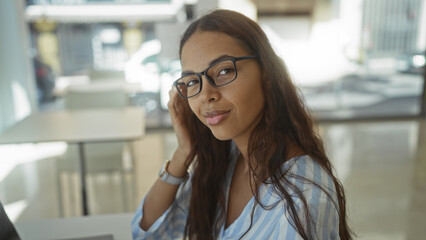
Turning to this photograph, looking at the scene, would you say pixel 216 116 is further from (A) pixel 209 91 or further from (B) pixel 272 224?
(B) pixel 272 224

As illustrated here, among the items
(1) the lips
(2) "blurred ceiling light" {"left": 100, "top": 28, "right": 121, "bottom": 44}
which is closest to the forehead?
(1) the lips

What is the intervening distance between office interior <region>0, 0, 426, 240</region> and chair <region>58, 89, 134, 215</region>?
24.6 inches

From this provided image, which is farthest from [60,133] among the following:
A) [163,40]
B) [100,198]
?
[163,40]

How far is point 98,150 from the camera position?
2721 millimetres

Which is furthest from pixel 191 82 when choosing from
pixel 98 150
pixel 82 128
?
pixel 98 150

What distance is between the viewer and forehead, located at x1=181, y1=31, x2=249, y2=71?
87 centimetres

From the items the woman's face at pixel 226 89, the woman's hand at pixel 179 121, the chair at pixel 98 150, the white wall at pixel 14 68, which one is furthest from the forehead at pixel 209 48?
the white wall at pixel 14 68

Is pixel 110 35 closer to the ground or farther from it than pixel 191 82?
farther from it

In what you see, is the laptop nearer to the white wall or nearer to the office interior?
the office interior

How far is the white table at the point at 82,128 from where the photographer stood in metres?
2.01

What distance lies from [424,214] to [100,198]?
2339 mm

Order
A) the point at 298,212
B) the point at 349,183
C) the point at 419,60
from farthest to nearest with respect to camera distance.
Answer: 1. the point at 419,60
2. the point at 349,183
3. the point at 298,212

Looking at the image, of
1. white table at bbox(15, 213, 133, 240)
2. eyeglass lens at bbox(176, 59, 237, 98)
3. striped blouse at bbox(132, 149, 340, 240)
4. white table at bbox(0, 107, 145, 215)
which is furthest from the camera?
white table at bbox(0, 107, 145, 215)

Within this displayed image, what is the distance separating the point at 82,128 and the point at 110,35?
2.79 meters
